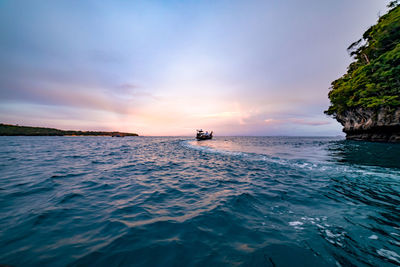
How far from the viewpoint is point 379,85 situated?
26.1m

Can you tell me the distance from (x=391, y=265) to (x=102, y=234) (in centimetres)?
531

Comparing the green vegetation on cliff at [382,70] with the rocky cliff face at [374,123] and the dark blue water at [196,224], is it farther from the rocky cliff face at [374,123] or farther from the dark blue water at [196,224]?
the dark blue water at [196,224]

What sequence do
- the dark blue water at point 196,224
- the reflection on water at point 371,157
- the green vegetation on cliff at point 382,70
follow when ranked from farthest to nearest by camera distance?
the green vegetation on cliff at point 382,70 → the reflection on water at point 371,157 → the dark blue water at point 196,224

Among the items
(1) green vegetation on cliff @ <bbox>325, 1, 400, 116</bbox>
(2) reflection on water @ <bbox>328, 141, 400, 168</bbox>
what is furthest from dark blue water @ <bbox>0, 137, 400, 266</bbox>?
(1) green vegetation on cliff @ <bbox>325, 1, 400, 116</bbox>

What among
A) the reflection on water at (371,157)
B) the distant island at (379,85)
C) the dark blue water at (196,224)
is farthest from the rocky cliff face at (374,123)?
the dark blue water at (196,224)

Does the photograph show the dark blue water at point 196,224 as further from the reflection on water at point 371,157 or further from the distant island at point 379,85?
the distant island at point 379,85

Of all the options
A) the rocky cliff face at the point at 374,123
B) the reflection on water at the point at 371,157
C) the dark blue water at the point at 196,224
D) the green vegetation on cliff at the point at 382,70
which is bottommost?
the dark blue water at the point at 196,224

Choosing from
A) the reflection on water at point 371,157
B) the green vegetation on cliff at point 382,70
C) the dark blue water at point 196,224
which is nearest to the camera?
the dark blue water at point 196,224

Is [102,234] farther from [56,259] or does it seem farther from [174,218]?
[174,218]

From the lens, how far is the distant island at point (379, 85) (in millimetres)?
24203

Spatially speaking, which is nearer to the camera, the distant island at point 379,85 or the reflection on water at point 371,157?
the reflection on water at point 371,157

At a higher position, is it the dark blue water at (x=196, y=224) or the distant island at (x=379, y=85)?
the distant island at (x=379, y=85)

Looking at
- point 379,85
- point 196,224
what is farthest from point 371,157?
point 379,85

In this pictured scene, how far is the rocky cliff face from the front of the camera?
25375 mm
